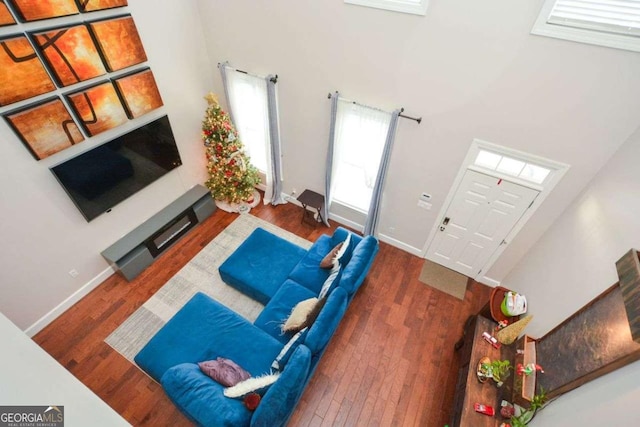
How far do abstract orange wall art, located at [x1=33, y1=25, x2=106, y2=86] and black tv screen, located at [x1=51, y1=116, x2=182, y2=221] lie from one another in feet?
2.79

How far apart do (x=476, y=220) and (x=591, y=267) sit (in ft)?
5.53

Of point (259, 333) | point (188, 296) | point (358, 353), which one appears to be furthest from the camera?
point (188, 296)

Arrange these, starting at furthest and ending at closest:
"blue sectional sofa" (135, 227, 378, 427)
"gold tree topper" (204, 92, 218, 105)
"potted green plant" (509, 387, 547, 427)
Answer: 1. "gold tree topper" (204, 92, 218, 105)
2. "blue sectional sofa" (135, 227, 378, 427)
3. "potted green plant" (509, 387, 547, 427)

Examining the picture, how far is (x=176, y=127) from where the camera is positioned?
4.77 metres

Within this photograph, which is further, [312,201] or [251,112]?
[312,201]

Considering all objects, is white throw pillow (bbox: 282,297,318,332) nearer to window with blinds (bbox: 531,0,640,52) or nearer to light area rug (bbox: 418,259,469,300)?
light area rug (bbox: 418,259,469,300)

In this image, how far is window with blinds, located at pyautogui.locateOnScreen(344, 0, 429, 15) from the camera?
121 inches

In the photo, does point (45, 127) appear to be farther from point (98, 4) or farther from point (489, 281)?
point (489, 281)

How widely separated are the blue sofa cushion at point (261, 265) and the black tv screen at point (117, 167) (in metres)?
1.88

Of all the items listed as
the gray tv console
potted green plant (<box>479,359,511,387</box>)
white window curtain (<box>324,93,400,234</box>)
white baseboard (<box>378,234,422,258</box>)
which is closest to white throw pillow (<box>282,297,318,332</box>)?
potted green plant (<box>479,359,511,387</box>)

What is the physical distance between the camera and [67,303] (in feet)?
13.6

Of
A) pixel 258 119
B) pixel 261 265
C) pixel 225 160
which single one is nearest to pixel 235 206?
pixel 225 160

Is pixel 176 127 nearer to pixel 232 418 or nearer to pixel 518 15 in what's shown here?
Answer: pixel 232 418

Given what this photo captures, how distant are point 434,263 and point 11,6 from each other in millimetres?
Result: 6209
